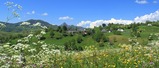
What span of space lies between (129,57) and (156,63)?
4.95 ft

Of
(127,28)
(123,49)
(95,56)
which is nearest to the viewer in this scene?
(95,56)

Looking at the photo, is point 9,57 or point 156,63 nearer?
point 9,57

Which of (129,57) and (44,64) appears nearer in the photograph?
(44,64)

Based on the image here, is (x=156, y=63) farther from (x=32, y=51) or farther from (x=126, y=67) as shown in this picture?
(x=32, y=51)

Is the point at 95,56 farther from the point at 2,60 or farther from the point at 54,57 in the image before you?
the point at 2,60

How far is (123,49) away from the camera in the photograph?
47.4 ft

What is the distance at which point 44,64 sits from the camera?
10.9m

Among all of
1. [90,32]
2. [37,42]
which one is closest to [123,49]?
[37,42]

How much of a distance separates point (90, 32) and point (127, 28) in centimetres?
2252

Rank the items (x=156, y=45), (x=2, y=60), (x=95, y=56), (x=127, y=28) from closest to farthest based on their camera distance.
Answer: (x=2, y=60) < (x=95, y=56) < (x=156, y=45) < (x=127, y=28)

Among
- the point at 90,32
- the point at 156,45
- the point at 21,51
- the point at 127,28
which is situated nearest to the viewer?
the point at 21,51

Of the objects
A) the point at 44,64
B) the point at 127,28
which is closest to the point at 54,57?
the point at 44,64

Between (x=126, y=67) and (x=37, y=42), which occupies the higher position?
(x=37, y=42)

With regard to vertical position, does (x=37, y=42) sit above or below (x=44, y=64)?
above
